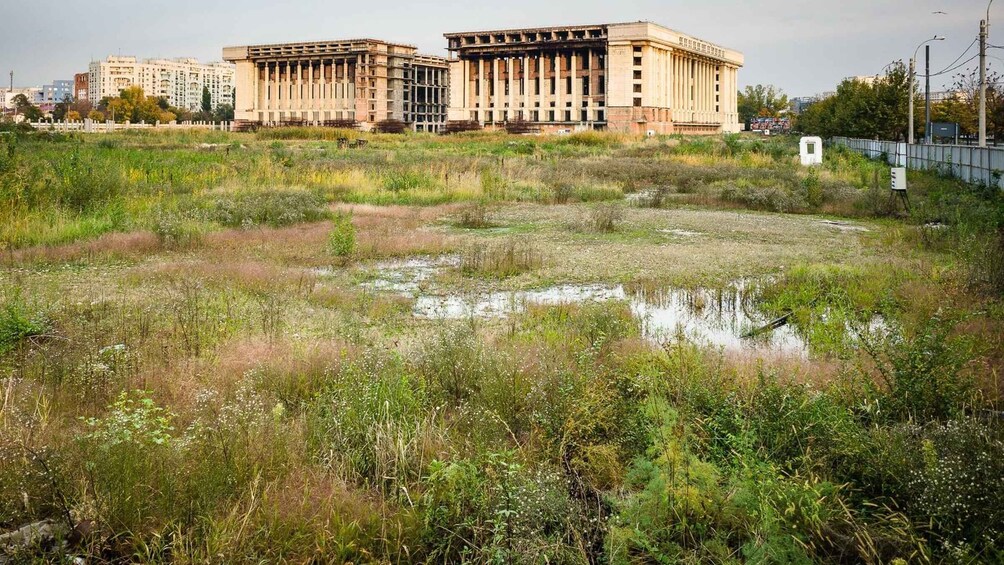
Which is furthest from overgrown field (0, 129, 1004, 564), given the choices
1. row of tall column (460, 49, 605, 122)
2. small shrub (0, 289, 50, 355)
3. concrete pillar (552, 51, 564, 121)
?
concrete pillar (552, 51, 564, 121)

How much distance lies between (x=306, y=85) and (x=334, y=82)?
4792 mm

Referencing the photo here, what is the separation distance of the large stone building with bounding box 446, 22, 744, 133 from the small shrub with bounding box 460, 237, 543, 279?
239 feet

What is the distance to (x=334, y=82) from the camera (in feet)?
346

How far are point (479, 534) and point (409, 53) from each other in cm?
10782

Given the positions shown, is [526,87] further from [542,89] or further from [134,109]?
[134,109]

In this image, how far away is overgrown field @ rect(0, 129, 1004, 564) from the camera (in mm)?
4703

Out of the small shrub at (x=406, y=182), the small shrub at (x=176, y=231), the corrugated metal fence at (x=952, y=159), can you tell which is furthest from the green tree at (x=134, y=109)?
the small shrub at (x=176, y=231)

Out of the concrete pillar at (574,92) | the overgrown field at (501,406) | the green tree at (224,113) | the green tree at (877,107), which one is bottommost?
the overgrown field at (501,406)

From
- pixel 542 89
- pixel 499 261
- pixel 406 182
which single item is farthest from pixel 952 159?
pixel 542 89

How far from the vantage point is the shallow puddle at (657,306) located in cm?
922

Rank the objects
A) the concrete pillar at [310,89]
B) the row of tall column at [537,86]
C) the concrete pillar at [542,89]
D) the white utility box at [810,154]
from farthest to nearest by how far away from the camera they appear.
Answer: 1. the concrete pillar at [310,89]
2. the concrete pillar at [542,89]
3. the row of tall column at [537,86]
4. the white utility box at [810,154]

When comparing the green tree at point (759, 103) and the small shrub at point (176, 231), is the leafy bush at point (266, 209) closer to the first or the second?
the small shrub at point (176, 231)

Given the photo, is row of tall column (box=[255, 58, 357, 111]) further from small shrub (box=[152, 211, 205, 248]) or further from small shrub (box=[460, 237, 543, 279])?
small shrub (box=[460, 237, 543, 279])

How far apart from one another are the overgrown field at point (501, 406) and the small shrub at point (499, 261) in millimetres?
80
